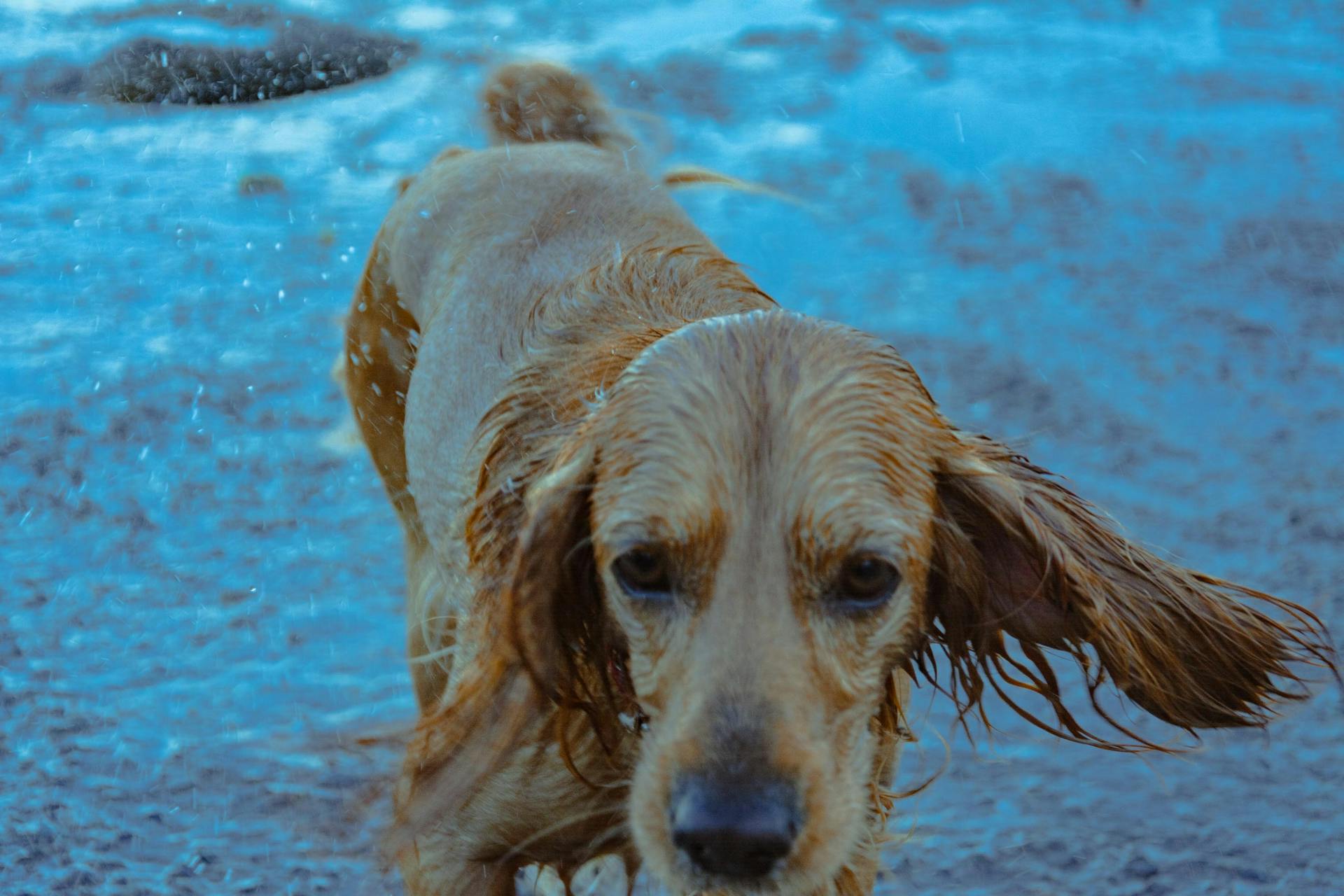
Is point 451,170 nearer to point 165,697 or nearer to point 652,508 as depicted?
point 165,697

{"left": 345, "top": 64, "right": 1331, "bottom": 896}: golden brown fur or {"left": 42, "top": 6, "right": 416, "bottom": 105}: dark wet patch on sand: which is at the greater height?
{"left": 345, "top": 64, "right": 1331, "bottom": 896}: golden brown fur

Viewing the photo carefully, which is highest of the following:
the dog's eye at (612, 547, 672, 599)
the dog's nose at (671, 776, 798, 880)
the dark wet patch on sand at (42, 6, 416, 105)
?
the dog's eye at (612, 547, 672, 599)

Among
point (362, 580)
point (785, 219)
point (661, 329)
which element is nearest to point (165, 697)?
point (362, 580)

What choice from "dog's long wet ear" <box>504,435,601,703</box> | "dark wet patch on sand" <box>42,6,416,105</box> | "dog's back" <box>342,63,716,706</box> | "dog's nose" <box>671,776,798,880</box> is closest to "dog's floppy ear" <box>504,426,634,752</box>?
"dog's long wet ear" <box>504,435,601,703</box>

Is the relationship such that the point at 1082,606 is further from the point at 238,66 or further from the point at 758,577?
the point at 238,66

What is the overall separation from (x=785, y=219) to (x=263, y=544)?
3352 millimetres

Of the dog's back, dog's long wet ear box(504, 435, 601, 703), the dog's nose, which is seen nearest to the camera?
the dog's nose

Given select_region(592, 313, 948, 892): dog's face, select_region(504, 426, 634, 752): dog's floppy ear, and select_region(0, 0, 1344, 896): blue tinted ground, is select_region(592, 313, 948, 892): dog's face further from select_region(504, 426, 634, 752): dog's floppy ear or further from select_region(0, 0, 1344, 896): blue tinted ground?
select_region(0, 0, 1344, 896): blue tinted ground

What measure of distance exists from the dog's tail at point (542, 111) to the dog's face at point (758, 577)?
7.74 feet

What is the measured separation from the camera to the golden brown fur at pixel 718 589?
7.95 ft

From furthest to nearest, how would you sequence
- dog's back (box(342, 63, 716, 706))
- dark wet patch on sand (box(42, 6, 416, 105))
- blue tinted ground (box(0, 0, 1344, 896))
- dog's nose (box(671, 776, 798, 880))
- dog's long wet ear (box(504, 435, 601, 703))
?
dark wet patch on sand (box(42, 6, 416, 105)) < blue tinted ground (box(0, 0, 1344, 896)) < dog's back (box(342, 63, 716, 706)) < dog's long wet ear (box(504, 435, 601, 703)) < dog's nose (box(671, 776, 798, 880))

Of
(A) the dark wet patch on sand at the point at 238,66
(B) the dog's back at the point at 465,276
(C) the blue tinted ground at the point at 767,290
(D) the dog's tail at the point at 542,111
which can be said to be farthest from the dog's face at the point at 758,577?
(A) the dark wet patch on sand at the point at 238,66

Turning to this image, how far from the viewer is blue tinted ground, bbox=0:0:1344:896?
4.24 m

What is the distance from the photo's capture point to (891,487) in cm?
Result: 255
